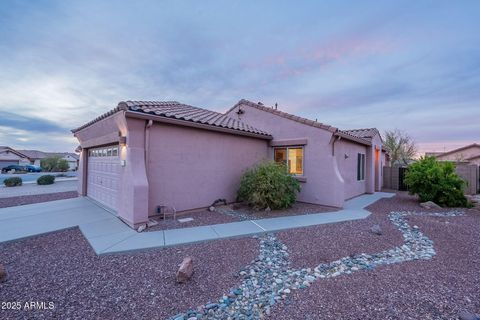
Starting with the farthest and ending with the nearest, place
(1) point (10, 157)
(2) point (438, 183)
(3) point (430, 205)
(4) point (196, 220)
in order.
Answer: (1) point (10, 157) < (2) point (438, 183) < (3) point (430, 205) < (4) point (196, 220)

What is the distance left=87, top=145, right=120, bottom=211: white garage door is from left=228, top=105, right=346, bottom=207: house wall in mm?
7409

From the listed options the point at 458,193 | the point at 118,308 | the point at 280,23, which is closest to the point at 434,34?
the point at 280,23

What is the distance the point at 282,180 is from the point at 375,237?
3.57 meters

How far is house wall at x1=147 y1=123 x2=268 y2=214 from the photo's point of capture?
6727 mm

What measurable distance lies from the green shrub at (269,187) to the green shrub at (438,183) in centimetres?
674

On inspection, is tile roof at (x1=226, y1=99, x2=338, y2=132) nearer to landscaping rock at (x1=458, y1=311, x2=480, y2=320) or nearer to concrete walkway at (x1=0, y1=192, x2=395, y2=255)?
concrete walkway at (x1=0, y1=192, x2=395, y2=255)

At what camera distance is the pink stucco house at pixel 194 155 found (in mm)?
6238

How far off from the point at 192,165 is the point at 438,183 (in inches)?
446

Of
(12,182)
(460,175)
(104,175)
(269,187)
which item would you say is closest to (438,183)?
(460,175)

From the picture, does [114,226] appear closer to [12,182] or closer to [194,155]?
[194,155]

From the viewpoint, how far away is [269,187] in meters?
7.95

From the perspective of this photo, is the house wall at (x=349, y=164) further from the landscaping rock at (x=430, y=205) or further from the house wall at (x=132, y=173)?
the house wall at (x=132, y=173)

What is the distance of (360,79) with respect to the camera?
11.5 m

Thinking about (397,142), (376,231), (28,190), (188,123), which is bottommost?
(28,190)
